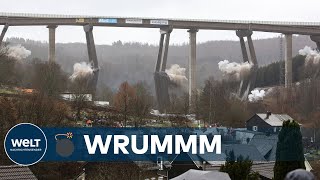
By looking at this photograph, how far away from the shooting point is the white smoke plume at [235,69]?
39.4 m

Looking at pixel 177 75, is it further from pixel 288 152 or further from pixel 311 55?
pixel 288 152

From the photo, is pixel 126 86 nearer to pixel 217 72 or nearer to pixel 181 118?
pixel 181 118

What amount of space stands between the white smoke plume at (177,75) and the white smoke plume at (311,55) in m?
11.5

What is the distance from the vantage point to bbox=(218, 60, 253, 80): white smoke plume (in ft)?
129

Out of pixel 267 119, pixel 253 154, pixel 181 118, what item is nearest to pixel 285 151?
pixel 253 154

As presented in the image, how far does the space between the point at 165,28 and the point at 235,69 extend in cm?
974

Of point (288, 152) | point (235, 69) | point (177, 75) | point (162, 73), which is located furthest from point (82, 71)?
point (288, 152)

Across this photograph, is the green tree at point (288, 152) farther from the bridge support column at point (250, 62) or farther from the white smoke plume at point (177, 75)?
the white smoke plume at point (177, 75)

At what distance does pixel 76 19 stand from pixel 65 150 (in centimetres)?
2202

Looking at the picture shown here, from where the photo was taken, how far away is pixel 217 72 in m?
46.3

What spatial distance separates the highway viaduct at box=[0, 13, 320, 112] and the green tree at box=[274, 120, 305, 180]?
19.4 m

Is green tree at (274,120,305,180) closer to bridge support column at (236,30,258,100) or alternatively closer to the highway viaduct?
the highway viaduct

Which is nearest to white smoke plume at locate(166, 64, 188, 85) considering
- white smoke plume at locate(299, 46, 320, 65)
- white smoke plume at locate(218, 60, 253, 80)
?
white smoke plume at locate(218, 60, 253, 80)

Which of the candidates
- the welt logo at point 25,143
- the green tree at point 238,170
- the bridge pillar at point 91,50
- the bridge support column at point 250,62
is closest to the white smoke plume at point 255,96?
the bridge support column at point 250,62
